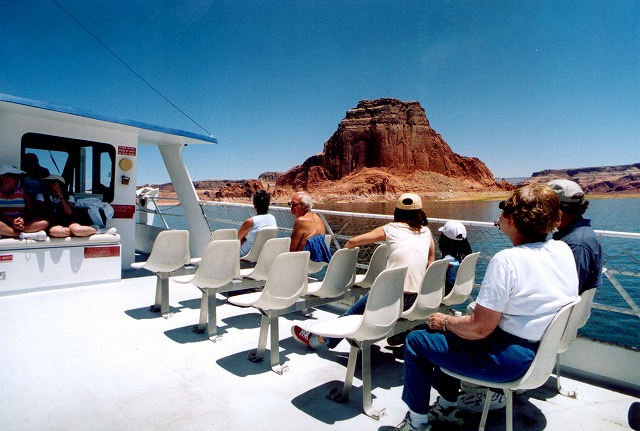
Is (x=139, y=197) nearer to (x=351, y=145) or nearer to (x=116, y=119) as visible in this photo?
(x=116, y=119)

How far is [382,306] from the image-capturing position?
7.69ft

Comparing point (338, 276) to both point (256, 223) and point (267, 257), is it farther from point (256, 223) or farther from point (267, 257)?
point (256, 223)

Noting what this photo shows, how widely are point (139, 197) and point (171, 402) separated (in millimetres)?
7070

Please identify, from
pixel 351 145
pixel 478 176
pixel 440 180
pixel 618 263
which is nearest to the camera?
pixel 618 263

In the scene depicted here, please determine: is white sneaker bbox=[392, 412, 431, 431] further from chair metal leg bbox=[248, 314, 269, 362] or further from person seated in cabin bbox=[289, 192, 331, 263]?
person seated in cabin bbox=[289, 192, 331, 263]

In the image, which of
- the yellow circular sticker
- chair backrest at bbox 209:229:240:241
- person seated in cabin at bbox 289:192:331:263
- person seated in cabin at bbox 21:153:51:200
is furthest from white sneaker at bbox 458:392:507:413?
the yellow circular sticker

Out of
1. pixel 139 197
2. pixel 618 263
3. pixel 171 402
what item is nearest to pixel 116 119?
pixel 139 197

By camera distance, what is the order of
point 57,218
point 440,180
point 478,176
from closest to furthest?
1. point 57,218
2. point 440,180
3. point 478,176

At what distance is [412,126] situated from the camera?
120 meters

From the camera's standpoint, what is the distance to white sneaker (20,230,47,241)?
489 cm

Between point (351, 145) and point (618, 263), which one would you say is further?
point (351, 145)

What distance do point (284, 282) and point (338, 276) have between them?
0.60 meters

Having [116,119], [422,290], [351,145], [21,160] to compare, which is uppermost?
[351,145]

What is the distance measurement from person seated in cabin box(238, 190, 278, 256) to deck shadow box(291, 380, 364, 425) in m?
2.17
